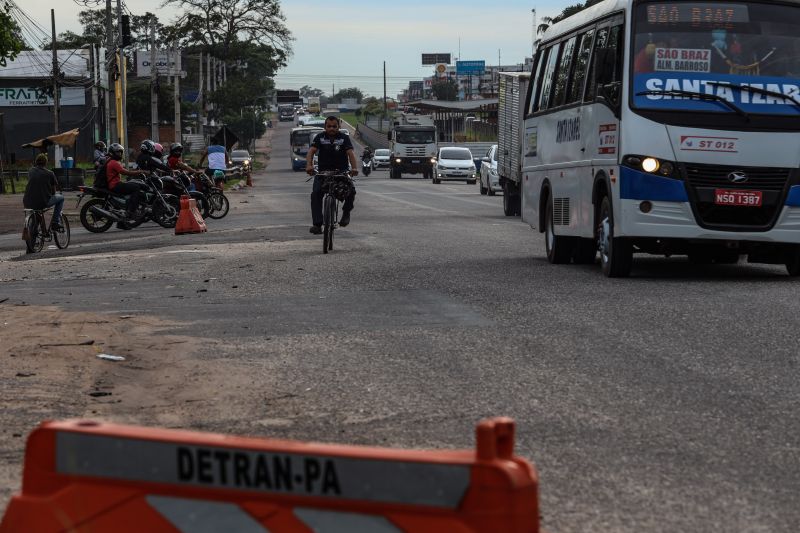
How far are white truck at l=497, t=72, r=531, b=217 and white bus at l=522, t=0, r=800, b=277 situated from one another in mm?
14186

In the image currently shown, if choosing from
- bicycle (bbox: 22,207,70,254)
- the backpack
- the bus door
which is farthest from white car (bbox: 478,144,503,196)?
the bus door

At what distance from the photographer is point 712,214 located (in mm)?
14297

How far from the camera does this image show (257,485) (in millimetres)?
3420

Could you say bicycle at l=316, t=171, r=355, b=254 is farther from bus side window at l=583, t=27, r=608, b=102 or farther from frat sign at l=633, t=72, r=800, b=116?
frat sign at l=633, t=72, r=800, b=116

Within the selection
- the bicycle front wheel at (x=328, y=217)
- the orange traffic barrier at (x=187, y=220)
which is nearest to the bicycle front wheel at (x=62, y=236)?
the orange traffic barrier at (x=187, y=220)

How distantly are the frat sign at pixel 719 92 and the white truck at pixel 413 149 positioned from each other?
61.8 metres

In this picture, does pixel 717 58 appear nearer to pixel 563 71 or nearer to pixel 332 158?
pixel 563 71

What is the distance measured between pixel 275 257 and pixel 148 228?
1140 centimetres

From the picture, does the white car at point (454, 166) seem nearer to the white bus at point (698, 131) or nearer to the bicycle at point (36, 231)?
the bicycle at point (36, 231)

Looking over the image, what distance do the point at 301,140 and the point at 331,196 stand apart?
266 ft

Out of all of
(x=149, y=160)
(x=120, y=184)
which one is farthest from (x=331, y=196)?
(x=149, y=160)

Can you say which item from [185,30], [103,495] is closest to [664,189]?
[103,495]

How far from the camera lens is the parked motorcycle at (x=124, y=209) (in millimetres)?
27781

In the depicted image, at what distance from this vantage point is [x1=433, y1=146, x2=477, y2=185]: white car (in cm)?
6384
